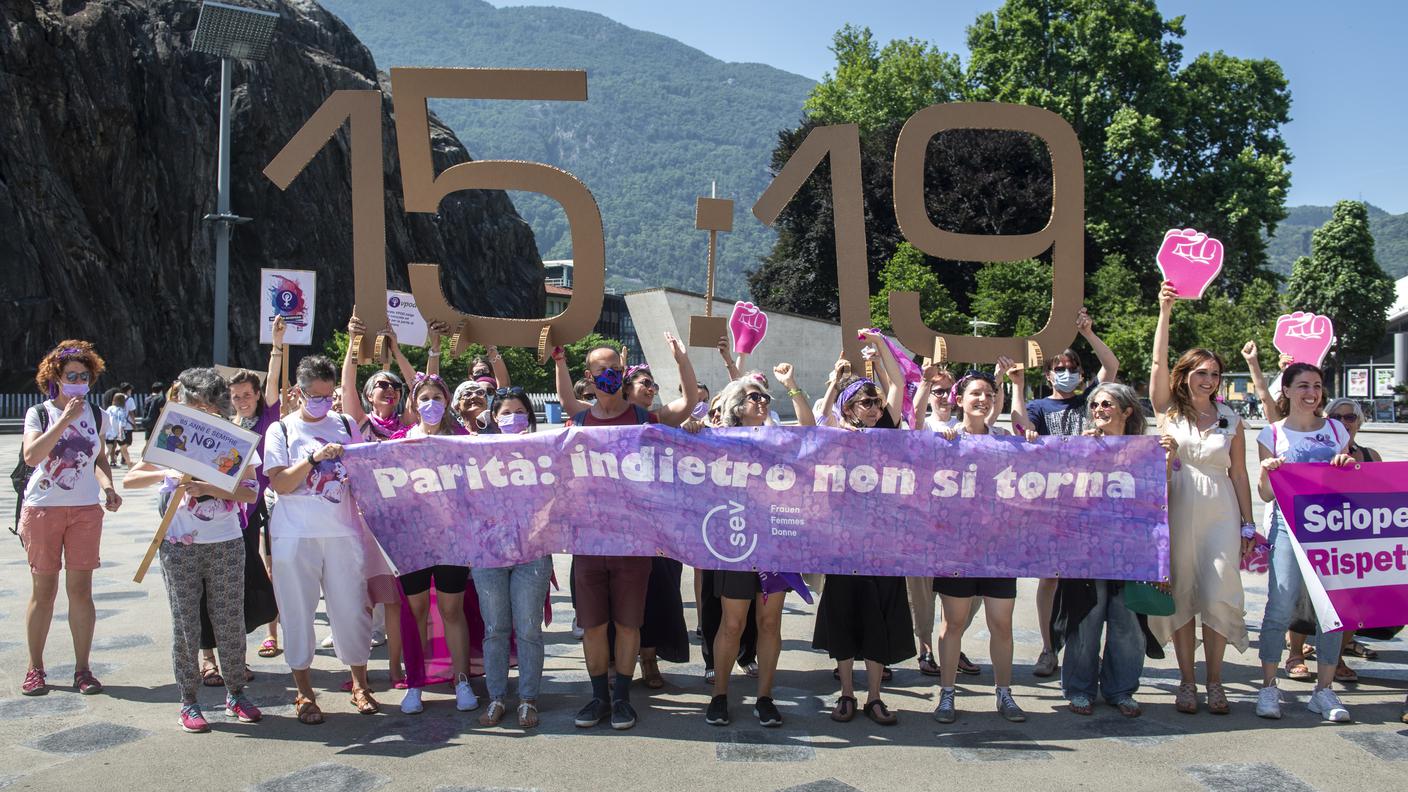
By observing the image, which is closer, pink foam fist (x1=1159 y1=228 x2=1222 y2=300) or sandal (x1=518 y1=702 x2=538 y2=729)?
sandal (x1=518 y1=702 x2=538 y2=729)

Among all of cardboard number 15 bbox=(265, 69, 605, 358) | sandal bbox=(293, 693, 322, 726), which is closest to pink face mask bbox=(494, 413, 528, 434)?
cardboard number 15 bbox=(265, 69, 605, 358)

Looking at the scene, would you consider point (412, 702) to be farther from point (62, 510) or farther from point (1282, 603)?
point (1282, 603)

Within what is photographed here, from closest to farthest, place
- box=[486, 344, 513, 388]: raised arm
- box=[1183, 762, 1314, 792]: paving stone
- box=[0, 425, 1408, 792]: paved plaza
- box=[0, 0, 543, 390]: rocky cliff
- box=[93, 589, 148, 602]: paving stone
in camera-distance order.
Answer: box=[1183, 762, 1314, 792]: paving stone → box=[0, 425, 1408, 792]: paved plaza → box=[486, 344, 513, 388]: raised arm → box=[93, 589, 148, 602]: paving stone → box=[0, 0, 543, 390]: rocky cliff

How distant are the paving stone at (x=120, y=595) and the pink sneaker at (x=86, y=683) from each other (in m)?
2.65

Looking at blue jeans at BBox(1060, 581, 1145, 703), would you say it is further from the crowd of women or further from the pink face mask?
the pink face mask

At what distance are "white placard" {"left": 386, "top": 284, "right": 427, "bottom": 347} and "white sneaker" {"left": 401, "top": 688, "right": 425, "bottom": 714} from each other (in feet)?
16.0

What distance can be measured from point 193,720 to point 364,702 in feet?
2.72

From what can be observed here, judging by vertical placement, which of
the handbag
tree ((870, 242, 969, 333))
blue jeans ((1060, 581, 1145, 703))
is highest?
tree ((870, 242, 969, 333))

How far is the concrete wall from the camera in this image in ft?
105

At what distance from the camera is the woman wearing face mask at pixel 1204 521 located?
19.3 feet

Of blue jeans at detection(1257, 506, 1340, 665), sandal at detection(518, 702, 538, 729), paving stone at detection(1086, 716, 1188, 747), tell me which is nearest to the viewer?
paving stone at detection(1086, 716, 1188, 747)

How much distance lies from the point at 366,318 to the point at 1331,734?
5803 mm

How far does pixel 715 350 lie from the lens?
33.8 m

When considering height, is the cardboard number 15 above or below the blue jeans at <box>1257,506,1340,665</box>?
above
